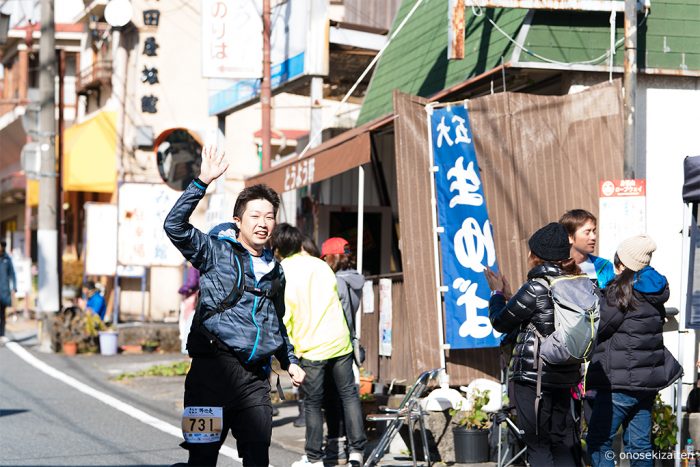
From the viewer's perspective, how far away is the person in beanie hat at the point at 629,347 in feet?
24.5

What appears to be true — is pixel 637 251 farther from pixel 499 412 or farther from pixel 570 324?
pixel 499 412

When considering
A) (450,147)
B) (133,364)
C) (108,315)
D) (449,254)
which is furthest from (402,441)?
(108,315)

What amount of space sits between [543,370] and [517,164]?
4121mm

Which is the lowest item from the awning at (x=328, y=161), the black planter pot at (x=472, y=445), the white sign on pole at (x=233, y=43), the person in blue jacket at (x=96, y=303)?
the black planter pot at (x=472, y=445)

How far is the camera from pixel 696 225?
8922mm

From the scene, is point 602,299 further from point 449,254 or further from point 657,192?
point 657,192

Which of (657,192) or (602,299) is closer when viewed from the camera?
(602,299)

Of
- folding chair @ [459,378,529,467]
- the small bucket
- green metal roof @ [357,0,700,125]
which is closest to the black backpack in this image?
folding chair @ [459,378,529,467]

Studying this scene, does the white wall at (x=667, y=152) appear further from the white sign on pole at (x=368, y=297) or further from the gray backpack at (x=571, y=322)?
the gray backpack at (x=571, y=322)

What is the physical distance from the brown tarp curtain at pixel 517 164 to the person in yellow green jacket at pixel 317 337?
1204 millimetres

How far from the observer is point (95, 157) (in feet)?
100

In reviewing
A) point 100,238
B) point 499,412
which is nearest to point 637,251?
point 499,412

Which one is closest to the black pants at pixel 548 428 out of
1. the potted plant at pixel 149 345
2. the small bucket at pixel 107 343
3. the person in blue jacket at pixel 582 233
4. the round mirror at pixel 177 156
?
the person in blue jacket at pixel 582 233

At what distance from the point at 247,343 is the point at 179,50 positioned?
24614 millimetres
